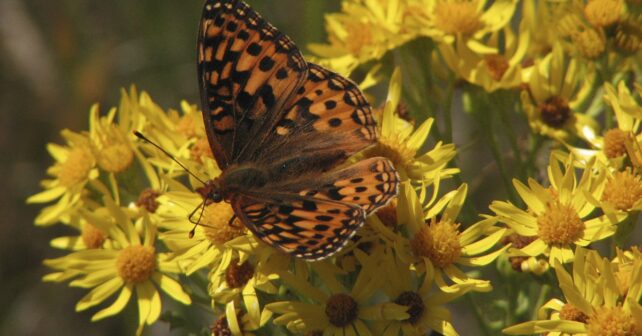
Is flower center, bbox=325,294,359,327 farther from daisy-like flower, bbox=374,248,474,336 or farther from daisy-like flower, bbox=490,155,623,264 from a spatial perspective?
daisy-like flower, bbox=490,155,623,264

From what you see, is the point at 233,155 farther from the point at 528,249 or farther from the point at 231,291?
the point at 528,249

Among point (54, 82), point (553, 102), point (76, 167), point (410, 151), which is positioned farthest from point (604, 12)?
point (54, 82)

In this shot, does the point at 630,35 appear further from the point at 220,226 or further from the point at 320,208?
the point at 220,226

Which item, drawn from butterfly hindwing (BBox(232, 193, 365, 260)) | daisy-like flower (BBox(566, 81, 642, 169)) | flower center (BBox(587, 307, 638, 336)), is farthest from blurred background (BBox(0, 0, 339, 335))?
flower center (BBox(587, 307, 638, 336))

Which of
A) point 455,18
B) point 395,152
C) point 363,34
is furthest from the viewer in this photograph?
point 363,34

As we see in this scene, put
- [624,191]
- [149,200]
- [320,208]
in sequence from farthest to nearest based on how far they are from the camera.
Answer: [149,200] < [624,191] < [320,208]

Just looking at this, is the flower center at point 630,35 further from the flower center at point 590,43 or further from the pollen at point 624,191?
the pollen at point 624,191
